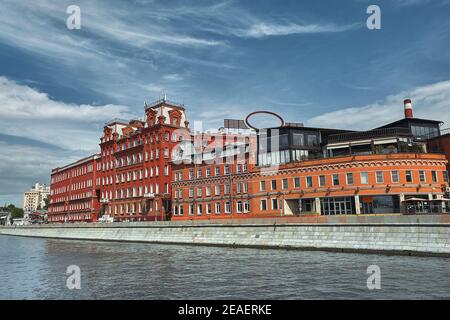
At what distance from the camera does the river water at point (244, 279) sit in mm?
18670

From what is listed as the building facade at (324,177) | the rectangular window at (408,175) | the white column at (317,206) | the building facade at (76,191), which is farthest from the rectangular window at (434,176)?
the building facade at (76,191)

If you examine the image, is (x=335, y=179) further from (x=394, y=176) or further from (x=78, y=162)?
(x=78, y=162)

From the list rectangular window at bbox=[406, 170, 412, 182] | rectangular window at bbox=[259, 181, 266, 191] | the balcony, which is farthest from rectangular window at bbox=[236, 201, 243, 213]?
rectangular window at bbox=[406, 170, 412, 182]

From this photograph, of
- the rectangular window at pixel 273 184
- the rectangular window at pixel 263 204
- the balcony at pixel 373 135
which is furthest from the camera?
the rectangular window at pixel 263 204

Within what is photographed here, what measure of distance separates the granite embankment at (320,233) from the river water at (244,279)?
1836 mm

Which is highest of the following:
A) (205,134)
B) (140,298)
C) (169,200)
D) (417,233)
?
(205,134)

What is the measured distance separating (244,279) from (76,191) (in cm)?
9808

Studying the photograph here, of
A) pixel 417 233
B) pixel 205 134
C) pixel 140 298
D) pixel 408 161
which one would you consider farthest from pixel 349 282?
pixel 205 134

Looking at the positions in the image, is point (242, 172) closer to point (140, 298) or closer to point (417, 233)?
point (417, 233)

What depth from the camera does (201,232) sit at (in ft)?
164

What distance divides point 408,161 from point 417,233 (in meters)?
21.5

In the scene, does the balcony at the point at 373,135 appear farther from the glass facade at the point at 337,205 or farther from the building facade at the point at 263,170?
the glass facade at the point at 337,205
